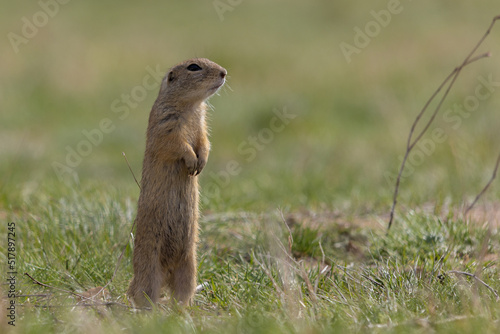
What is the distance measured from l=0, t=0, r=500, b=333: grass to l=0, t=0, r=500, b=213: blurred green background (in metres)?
0.05

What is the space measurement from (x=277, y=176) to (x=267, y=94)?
584 centimetres

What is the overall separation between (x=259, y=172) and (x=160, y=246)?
4.15 meters

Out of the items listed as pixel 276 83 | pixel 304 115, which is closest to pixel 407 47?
pixel 276 83

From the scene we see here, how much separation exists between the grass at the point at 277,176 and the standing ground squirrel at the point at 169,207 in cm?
18

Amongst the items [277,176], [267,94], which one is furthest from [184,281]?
[267,94]

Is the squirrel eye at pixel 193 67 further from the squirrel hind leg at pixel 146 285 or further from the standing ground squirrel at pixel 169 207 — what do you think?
the squirrel hind leg at pixel 146 285

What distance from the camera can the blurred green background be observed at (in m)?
6.76

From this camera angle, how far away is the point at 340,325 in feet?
9.71

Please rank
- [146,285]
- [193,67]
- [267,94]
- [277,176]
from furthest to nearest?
[267,94], [277,176], [193,67], [146,285]

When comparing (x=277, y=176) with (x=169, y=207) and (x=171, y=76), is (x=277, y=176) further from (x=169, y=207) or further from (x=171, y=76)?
(x=169, y=207)

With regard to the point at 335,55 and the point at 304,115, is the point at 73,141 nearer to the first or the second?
the point at 304,115

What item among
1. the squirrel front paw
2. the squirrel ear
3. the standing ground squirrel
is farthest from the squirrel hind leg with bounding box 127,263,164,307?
the squirrel ear

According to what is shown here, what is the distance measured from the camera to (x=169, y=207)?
3.93m

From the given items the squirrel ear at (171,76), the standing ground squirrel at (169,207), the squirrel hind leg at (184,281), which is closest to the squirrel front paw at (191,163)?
the standing ground squirrel at (169,207)
